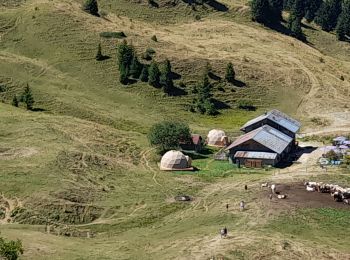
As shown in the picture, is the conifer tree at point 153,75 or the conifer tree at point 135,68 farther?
the conifer tree at point 135,68

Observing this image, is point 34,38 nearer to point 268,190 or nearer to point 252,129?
point 252,129

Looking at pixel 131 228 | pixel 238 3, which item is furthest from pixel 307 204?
pixel 238 3

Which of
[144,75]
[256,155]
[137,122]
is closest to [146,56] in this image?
[144,75]

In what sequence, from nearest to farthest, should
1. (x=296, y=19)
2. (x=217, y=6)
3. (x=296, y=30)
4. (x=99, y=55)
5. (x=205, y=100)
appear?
(x=205, y=100), (x=99, y=55), (x=296, y=30), (x=296, y=19), (x=217, y=6)

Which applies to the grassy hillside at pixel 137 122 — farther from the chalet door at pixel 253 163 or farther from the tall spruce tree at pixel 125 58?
the chalet door at pixel 253 163

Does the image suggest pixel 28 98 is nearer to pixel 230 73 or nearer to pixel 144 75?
pixel 144 75

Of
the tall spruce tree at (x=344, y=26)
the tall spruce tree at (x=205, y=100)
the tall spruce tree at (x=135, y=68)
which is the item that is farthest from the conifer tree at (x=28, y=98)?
the tall spruce tree at (x=344, y=26)

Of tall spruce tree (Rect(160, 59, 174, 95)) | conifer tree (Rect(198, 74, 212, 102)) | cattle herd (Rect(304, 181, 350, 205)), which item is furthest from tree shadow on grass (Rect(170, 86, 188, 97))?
cattle herd (Rect(304, 181, 350, 205))
